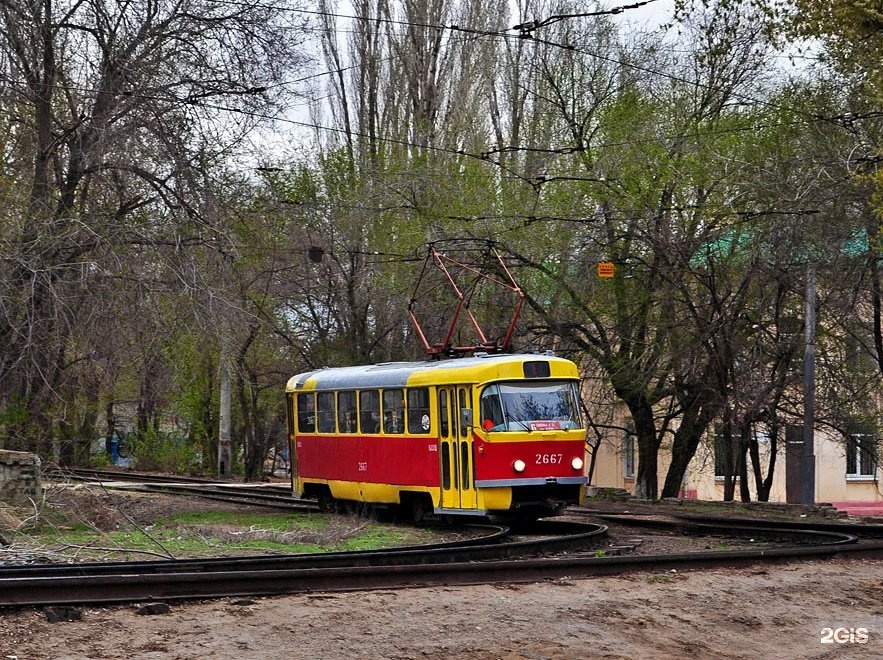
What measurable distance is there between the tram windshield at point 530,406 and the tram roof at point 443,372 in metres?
0.19

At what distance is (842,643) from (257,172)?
591 inches

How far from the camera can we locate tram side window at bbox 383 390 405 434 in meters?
19.6

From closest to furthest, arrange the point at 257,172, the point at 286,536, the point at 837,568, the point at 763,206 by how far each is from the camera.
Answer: the point at 837,568
the point at 286,536
the point at 257,172
the point at 763,206

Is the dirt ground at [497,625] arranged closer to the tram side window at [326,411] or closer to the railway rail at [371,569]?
the railway rail at [371,569]

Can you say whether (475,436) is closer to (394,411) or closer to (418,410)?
(418,410)

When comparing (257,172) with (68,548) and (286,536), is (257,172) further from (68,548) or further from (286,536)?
(68,548)

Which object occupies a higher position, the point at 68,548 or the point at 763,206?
the point at 763,206

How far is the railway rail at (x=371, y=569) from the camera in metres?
9.64

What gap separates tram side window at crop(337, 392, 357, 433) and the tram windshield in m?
3.96

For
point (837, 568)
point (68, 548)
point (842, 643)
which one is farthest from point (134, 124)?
point (842, 643)

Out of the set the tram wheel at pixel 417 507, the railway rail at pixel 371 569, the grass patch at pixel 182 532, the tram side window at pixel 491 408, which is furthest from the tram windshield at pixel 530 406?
the tram wheel at pixel 417 507

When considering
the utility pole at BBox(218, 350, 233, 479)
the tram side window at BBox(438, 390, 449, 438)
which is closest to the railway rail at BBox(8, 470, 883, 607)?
the tram side window at BBox(438, 390, 449, 438)

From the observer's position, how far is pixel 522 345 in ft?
99.7

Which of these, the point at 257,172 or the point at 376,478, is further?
the point at 257,172
